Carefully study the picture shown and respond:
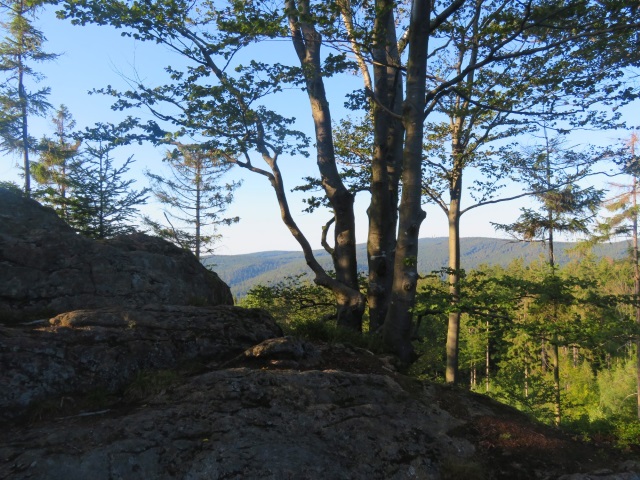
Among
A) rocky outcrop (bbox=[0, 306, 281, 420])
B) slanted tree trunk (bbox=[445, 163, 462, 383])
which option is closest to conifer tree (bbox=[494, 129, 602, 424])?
slanted tree trunk (bbox=[445, 163, 462, 383])

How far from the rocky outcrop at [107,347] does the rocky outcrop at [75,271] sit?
1.10 m

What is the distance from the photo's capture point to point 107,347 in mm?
4672

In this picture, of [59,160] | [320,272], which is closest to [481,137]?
[320,272]

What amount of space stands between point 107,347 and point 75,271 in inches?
103

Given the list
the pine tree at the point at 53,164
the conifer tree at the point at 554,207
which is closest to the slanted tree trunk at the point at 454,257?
the conifer tree at the point at 554,207

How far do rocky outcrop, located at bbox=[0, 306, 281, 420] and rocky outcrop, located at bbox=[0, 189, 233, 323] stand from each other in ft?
3.61

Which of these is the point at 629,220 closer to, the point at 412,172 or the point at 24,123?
the point at 412,172

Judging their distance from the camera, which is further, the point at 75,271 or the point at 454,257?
the point at 454,257

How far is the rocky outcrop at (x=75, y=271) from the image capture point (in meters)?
6.08

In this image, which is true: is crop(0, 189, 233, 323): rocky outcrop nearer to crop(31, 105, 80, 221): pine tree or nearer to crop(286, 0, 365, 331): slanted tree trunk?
crop(286, 0, 365, 331): slanted tree trunk

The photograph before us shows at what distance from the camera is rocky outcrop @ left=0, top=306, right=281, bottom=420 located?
4.05 m

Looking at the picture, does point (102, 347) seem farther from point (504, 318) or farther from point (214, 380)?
point (504, 318)

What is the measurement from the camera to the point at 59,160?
23.6m

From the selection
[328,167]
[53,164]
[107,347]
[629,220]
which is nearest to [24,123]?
[53,164]
